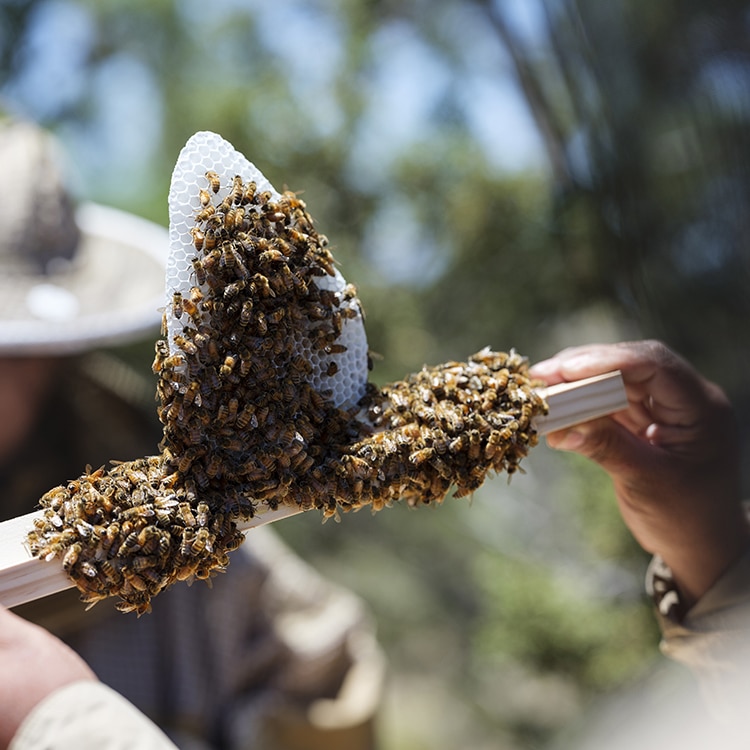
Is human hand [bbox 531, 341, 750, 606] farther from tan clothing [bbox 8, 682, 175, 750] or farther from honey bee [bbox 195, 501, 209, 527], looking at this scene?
tan clothing [bbox 8, 682, 175, 750]

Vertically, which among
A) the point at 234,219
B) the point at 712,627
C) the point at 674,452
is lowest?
the point at 712,627

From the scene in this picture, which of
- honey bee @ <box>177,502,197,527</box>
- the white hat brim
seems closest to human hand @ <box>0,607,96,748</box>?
honey bee @ <box>177,502,197,527</box>

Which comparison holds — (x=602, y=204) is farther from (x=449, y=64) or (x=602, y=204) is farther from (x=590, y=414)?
(x=590, y=414)

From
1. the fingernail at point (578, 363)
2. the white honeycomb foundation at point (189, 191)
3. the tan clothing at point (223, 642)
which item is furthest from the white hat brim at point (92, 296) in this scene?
the fingernail at point (578, 363)

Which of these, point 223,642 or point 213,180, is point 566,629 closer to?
point 223,642

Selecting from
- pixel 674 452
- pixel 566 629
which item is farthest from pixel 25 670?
pixel 566 629

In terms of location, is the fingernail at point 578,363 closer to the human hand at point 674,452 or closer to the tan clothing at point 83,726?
the human hand at point 674,452
